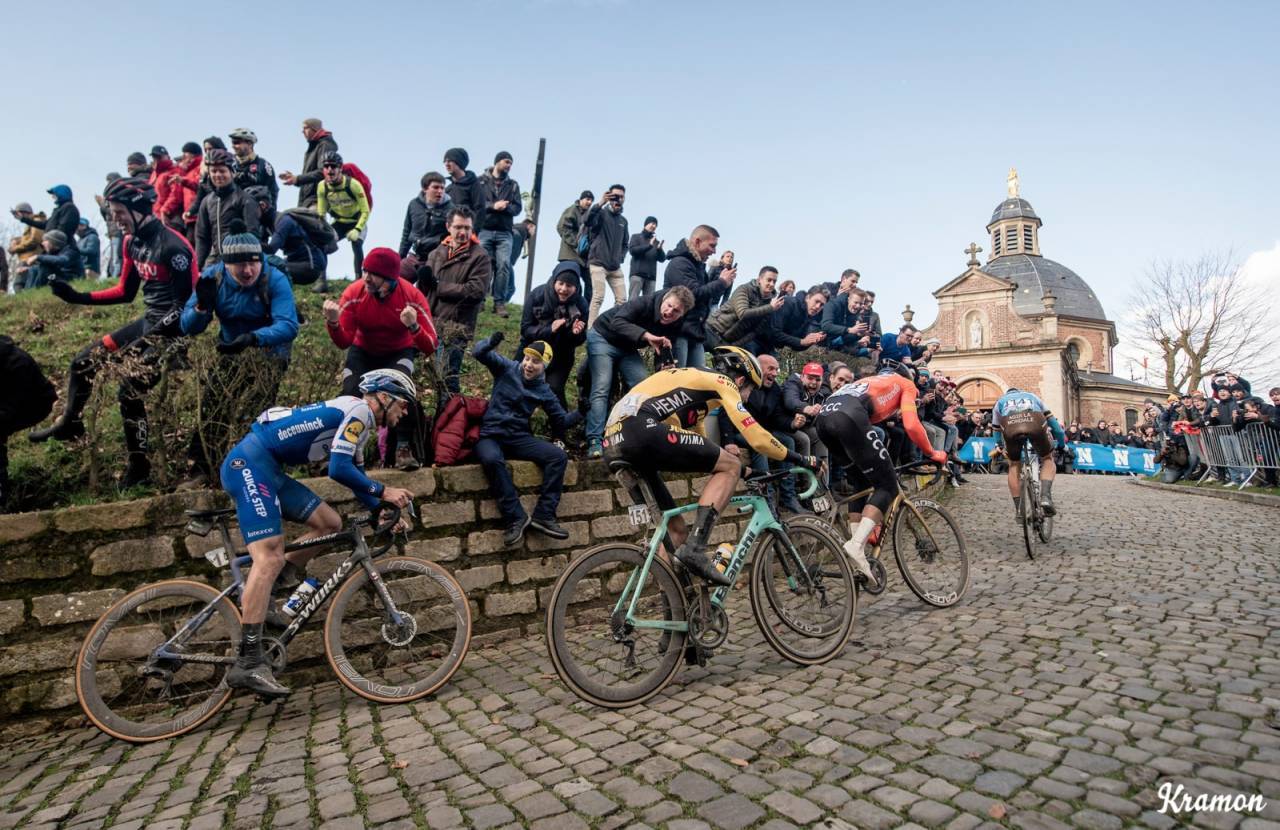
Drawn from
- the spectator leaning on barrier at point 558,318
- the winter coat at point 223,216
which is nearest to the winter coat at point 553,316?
the spectator leaning on barrier at point 558,318

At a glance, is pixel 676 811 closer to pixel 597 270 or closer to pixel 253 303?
pixel 253 303

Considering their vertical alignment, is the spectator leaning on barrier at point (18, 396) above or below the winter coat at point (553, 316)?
below

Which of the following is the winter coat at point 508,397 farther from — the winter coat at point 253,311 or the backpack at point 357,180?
the backpack at point 357,180

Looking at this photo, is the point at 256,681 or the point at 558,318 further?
the point at 558,318

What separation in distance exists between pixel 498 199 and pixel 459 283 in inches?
179

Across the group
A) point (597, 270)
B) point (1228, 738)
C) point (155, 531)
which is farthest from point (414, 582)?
point (597, 270)

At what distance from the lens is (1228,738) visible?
3477 millimetres

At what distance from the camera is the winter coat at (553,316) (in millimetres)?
7438

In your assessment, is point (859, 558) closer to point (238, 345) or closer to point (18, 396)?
point (238, 345)

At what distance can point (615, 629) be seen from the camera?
14.4ft

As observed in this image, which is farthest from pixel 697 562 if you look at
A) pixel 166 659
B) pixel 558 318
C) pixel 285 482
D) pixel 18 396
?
pixel 18 396

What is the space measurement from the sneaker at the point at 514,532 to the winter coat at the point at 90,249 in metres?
14.7

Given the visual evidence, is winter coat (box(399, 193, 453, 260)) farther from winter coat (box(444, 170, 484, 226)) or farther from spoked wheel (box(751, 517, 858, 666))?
spoked wheel (box(751, 517, 858, 666))

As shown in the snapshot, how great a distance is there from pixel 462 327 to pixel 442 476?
6.70 feet
